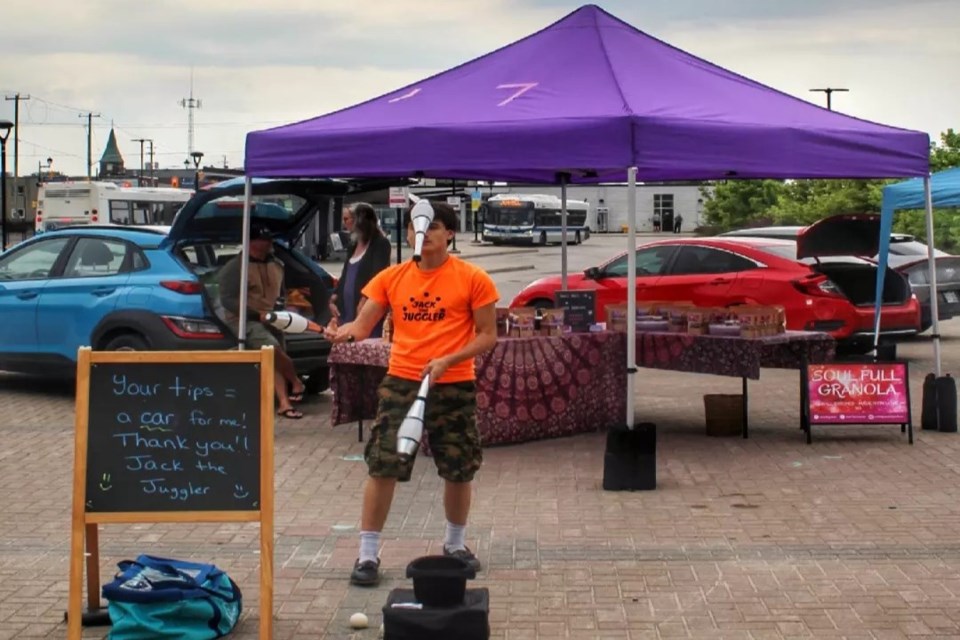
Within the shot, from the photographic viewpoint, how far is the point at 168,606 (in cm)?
549

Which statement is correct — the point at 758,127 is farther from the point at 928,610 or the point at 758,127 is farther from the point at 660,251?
the point at 660,251

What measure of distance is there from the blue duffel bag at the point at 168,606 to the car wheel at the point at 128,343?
5773 mm

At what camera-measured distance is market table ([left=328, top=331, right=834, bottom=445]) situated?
9.80 m

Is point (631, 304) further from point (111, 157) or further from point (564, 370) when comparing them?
point (111, 157)

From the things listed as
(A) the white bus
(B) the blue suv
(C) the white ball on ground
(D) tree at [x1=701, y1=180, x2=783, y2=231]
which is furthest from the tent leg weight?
(D) tree at [x1=701, y1=180, x2=783, y2=231]

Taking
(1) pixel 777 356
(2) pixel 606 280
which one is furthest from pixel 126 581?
(2) pixel 606 280

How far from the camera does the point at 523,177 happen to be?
41.4 ft

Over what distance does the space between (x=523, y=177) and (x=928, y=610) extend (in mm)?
7315

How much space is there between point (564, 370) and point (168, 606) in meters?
5.05

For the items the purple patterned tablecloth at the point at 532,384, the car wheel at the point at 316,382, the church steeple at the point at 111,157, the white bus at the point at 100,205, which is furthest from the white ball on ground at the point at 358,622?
the church steeple at the point at 111,157

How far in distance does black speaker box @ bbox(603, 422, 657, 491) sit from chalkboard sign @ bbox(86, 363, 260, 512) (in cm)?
347

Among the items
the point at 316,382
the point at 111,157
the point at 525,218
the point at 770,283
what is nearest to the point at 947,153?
the point at 770,283

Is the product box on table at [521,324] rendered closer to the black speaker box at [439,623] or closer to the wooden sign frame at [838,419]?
the wooden sign frame at [838,419]

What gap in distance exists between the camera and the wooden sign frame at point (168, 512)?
522 centimetres
